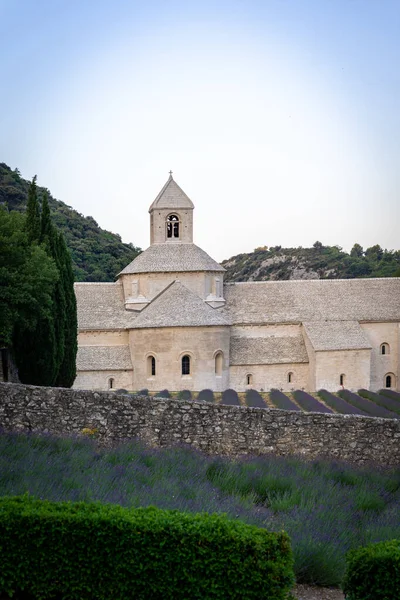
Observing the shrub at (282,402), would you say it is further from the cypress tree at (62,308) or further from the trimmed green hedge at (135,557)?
the trimmed green hedge at (135,557)

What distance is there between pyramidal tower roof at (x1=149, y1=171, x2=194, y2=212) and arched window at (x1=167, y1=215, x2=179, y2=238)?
77cm

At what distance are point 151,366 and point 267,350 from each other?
7568 mm

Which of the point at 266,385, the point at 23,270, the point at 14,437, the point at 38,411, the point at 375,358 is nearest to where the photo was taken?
the point at 14,437

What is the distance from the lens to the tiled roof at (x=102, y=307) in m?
43.8

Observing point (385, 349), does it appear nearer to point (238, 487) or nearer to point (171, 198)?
point (171, 198)

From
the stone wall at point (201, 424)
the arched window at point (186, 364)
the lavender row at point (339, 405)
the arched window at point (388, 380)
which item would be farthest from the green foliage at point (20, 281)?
the arched window at point (388, 380)

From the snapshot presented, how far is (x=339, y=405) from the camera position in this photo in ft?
108

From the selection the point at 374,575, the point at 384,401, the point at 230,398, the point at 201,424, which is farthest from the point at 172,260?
the point at 374,575

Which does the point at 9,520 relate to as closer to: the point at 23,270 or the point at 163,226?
the point at 23,270

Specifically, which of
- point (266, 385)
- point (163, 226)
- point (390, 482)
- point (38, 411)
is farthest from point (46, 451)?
point (163, 226)

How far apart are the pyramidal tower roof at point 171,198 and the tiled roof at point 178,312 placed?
7.34 meters

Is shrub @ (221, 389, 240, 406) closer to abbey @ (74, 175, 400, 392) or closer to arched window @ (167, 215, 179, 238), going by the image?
abbey @ (74, 175, 400, 392)

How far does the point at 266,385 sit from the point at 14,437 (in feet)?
104

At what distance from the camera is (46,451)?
39.4ft
